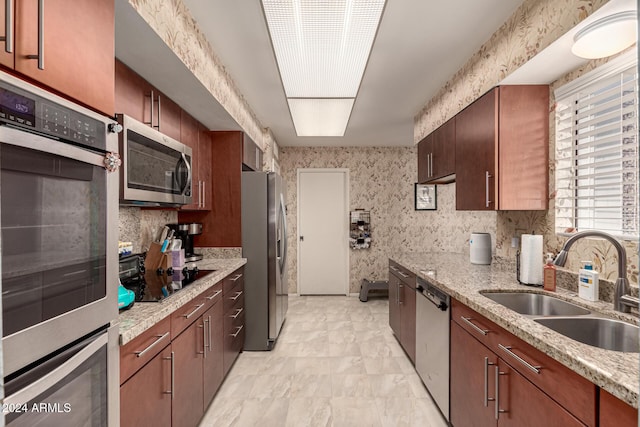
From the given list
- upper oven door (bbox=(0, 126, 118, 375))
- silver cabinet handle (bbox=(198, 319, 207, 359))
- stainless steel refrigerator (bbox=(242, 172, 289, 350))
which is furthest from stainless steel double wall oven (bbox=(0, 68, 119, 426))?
stainless steel refrigerator (bbox=(242, 172, 289, 350))

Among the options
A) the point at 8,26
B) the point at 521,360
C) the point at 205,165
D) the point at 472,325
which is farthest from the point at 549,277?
the point at 205,165

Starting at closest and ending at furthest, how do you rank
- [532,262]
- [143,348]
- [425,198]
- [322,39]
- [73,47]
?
[73,47] < [143,348] < [532,262] < [322,39] < [425,198]

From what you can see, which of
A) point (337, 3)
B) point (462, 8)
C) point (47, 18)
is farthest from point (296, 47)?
point (47, 18)

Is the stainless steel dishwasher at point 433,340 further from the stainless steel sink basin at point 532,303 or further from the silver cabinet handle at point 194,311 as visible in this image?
the silver cabinet handle at point 194,311

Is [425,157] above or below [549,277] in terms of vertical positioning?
above

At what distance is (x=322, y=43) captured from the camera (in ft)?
6.68

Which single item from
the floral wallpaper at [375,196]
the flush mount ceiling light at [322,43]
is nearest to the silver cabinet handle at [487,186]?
the flush mount ceiling light at [322,43]

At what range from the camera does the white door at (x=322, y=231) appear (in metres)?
5.34

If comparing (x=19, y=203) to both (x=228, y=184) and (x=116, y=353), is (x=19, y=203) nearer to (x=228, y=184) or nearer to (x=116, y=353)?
(x=116, y=353)

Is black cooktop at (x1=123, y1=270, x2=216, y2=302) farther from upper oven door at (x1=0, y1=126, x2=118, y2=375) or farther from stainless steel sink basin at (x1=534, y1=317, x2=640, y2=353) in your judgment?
stainless steel sink basin at (x1=534, y1=317, x2=640, y2=353)

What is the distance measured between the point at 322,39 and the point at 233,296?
2.06m

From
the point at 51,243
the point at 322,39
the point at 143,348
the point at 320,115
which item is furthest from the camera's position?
the point at 320,115

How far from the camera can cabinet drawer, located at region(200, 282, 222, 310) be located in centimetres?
205

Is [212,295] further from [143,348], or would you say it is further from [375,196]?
[375,196]
